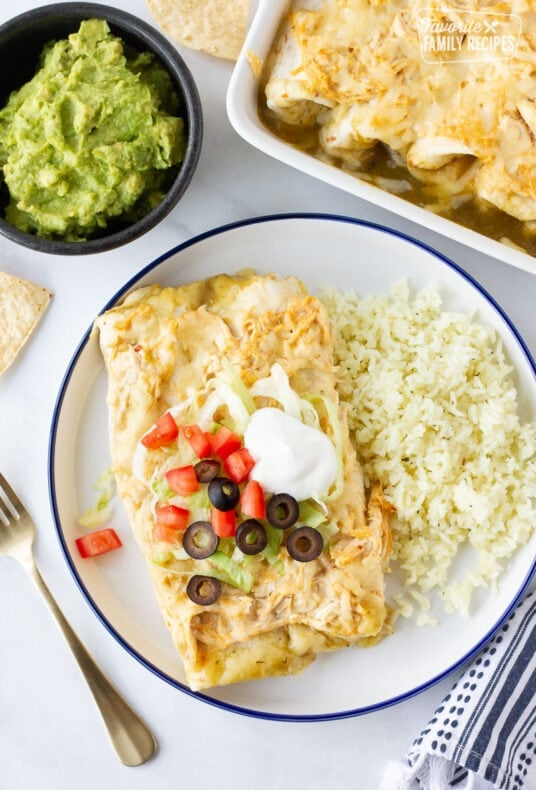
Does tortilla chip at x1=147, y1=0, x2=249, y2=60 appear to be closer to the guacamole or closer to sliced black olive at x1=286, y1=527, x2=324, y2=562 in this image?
the guacamole

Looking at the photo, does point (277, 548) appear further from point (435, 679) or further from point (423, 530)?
point (435, 679)

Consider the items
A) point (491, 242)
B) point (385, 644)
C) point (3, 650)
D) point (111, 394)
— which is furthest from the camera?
point (3, 650)

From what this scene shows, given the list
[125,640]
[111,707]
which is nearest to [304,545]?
[125,640]

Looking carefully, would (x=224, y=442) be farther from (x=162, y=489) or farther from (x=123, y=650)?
(x=123, y=650)

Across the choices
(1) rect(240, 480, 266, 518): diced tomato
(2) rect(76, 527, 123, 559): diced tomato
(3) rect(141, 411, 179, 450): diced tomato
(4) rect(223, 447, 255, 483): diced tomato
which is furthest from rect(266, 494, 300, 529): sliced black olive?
(2) rect(76, 527, 123, 559): diced tomato

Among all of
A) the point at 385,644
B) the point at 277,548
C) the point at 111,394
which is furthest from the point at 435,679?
the point at 111,394

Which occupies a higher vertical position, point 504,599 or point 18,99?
point 18,99

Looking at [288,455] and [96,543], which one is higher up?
[288,455]
